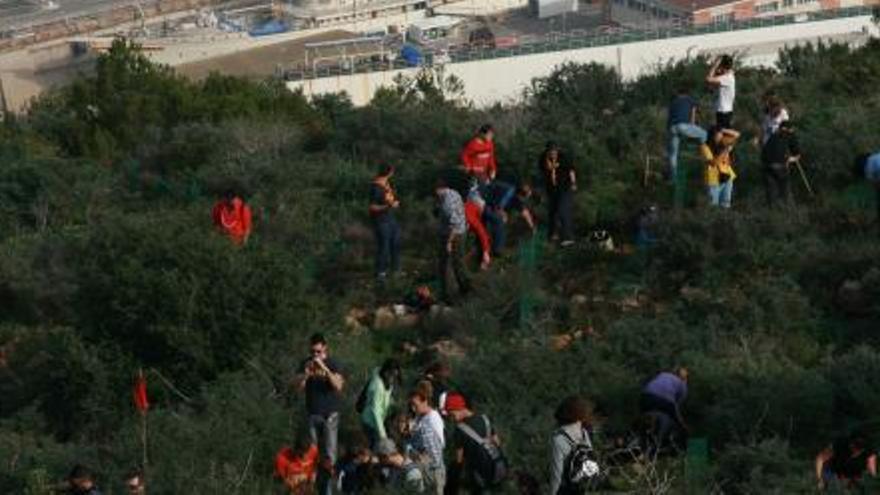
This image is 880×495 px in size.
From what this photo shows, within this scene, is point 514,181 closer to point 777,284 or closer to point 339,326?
point 339,326

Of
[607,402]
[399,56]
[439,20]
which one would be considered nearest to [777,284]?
[607,402]

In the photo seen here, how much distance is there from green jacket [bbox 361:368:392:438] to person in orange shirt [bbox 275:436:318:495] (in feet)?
1.21

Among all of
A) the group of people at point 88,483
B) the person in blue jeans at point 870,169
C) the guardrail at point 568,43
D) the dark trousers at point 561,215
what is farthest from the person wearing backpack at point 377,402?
the guardrail at point 568,43

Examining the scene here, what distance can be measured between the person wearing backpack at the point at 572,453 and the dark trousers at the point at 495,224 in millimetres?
4797

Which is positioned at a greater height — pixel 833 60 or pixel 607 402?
pixel 833 60

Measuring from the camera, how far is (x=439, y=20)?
7062 centimetres

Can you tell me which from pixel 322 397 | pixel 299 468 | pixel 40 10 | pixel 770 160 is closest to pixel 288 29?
pixel 40 10

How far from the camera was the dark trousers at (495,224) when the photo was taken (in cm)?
1302

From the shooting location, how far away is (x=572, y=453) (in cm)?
810

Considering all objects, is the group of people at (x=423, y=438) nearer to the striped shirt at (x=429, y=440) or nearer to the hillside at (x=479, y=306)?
the striped shirt at (x=429, y=440)

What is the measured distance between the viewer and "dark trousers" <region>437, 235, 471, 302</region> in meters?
12.3

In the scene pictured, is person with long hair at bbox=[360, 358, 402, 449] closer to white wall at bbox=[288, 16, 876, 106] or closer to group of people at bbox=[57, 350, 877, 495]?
group of people at bbox=[57, 350, 877, 495]

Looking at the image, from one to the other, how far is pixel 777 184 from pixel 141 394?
498 centimetres

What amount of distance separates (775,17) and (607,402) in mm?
46175
